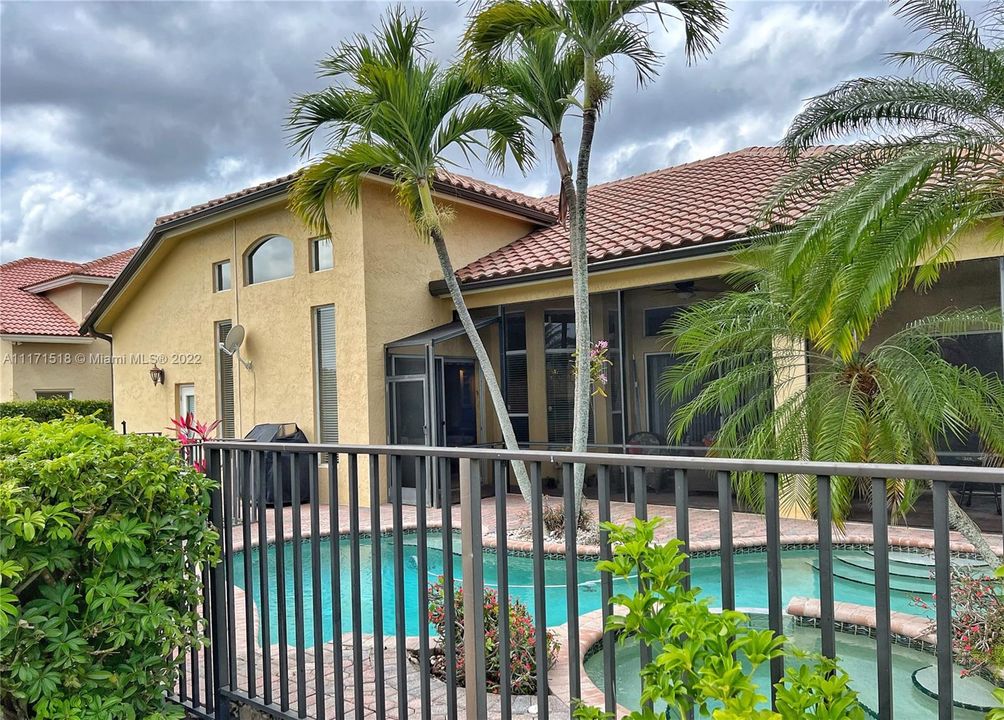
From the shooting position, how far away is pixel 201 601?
3.68 meters

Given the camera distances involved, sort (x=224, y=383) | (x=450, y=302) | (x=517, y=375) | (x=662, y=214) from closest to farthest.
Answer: (x=662, y=214)
(x=517, y=375)
(x=450, y=302)
(x=224, y=383)

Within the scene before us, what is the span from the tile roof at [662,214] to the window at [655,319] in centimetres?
133

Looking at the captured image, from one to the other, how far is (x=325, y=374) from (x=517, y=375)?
394 centimetres

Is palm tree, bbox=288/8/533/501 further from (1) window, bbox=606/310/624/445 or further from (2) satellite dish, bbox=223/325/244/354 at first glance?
(2) satellite dish, bbox=223/325/244/354

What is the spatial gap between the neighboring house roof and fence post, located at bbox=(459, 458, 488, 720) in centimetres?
2481

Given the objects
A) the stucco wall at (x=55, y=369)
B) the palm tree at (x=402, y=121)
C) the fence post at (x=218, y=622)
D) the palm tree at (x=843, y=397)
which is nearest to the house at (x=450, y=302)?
the palm tree at (x=402, y=121)

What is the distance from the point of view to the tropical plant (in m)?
1.78

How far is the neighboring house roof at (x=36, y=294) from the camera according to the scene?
917 inches

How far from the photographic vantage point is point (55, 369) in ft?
79.4

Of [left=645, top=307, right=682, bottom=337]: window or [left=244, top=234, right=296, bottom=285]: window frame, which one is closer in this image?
[left=645, top=307, right=682, bottom=337]: window

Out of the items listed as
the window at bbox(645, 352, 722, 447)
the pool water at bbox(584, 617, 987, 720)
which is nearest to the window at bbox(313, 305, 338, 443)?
the window at bbox(645, 352, 722, 447)

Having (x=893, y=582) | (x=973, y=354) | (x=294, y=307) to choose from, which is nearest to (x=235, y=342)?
(x=294, y=307)

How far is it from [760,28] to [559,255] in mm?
5119

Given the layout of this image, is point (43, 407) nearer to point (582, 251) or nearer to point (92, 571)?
point (582, 251)
